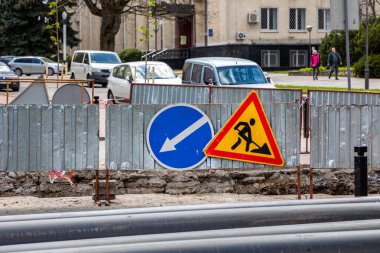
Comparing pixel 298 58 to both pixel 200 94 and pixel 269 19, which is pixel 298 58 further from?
pixel 200 94

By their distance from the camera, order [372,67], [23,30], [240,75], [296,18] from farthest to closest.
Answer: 1. [23,30]
2. [296,18]
3. [372,67]
4. [240,75]

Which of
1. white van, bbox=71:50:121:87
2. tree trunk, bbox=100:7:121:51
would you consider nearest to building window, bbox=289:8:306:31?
tree trunk, bbox=100:7:121:51

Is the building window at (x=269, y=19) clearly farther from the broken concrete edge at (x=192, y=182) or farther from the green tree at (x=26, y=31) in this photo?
the broken concrete edge at (x=192, y=182)

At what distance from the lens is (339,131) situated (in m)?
11.7

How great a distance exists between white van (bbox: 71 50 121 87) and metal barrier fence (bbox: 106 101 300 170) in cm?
3043

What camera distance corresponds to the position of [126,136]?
37.6ft

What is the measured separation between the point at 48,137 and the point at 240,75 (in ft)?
42.1

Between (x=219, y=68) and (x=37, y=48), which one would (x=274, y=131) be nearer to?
(x=219, y=68)

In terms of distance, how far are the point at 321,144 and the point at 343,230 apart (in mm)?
6820

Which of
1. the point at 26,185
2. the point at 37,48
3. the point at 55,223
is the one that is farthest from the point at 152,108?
the point at 37,48

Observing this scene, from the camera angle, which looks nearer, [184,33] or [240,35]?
[240,35]

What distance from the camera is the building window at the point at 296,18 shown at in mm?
59344

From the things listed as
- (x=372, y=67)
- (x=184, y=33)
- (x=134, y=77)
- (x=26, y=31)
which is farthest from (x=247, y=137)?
(x=26, y=31)

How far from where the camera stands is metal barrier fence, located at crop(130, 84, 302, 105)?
16062 mm
